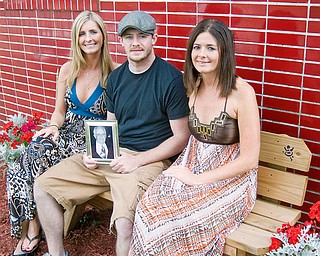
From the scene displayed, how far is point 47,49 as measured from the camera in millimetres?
5098

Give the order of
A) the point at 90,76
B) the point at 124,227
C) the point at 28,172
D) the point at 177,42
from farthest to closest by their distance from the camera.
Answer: the point at 177,42
the point at 90,76
the point at 28,172
the point at 124,227

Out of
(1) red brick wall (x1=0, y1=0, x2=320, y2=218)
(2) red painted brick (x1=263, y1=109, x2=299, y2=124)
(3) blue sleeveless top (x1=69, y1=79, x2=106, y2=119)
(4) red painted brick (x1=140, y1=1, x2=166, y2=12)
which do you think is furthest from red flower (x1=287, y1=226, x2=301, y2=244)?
(4) red painted brick (x1=140, y1=1, x2=166, y2=12)

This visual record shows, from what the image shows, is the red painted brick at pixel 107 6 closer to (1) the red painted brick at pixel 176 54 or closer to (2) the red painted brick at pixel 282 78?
(1) the red painted brick at pixel 176 54

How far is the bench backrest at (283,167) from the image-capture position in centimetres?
299

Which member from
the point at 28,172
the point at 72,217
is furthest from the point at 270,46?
the point at 72,217

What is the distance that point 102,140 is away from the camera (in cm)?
316

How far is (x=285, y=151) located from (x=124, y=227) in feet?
3.64

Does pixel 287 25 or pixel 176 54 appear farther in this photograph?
pixel 176 54

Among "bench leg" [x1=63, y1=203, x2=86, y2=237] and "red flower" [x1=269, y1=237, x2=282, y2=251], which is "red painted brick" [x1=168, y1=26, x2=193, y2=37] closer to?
"bench leg" [x1=63, y1=203, x2=86, y2=237]

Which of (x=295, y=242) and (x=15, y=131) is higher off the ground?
(x=15, y=131)

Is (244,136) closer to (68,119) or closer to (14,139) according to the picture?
(68,119)

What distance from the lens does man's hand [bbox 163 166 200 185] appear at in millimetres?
2871

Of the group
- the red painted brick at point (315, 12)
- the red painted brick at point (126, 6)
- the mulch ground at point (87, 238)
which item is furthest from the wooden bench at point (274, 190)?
the red painted brick at point (126, 6)

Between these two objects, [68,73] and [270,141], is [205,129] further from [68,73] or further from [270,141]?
[68,73]
